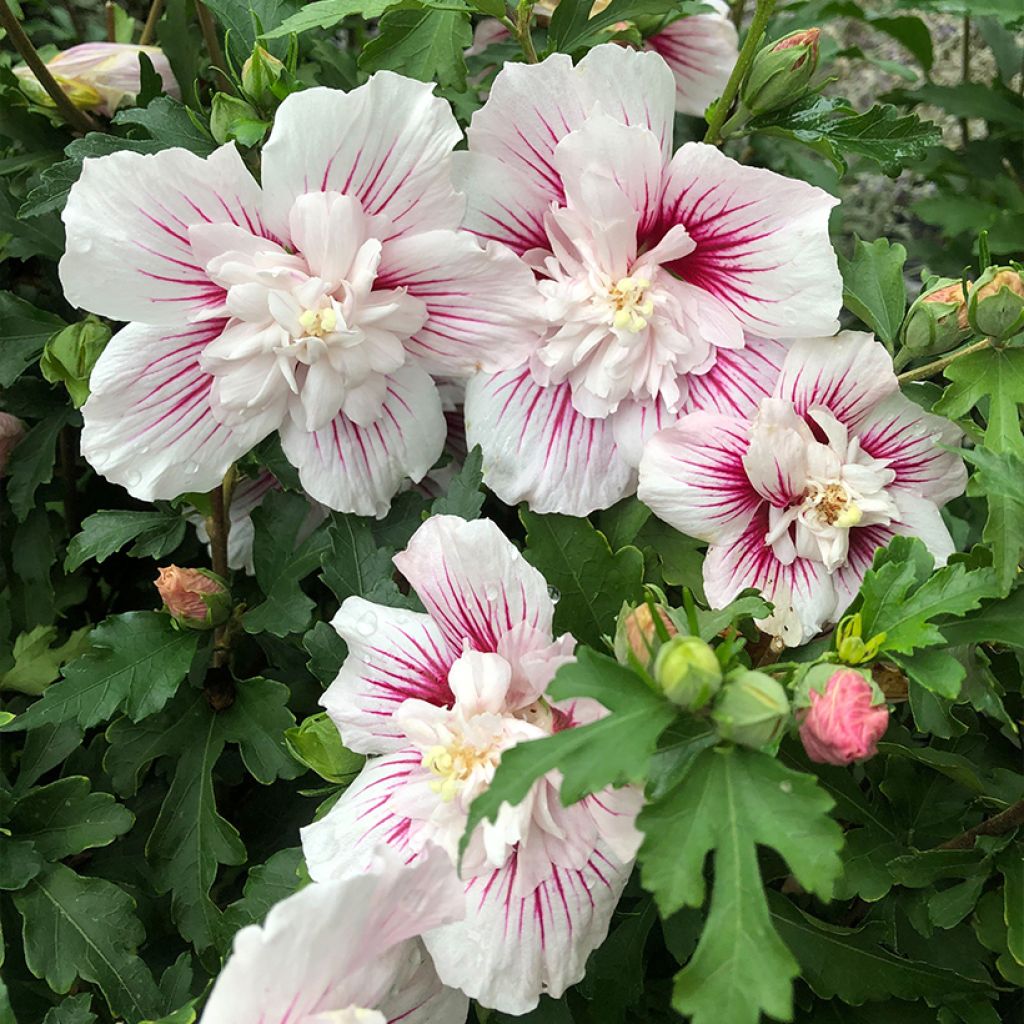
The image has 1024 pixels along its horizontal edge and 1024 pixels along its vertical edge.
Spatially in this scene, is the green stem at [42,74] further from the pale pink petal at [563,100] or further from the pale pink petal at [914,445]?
the pale pink petal at [914,445]

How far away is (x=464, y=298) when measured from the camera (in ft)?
2.08

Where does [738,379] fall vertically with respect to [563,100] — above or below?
below

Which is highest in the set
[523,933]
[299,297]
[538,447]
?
[299,297]

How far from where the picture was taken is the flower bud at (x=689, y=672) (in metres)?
0.45

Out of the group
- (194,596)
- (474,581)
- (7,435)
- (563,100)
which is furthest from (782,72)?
(7,435)

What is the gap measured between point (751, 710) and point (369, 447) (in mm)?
311

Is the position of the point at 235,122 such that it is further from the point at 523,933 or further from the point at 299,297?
the point at 523,933

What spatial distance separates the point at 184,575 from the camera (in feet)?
2.22

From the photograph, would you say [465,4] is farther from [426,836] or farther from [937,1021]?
[937,1021]

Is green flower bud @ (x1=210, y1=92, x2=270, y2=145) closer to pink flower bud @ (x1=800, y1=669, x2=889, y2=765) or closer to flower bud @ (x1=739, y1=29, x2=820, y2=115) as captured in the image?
flower bud @ (x1=739, y1=29, x2=820, y2=115)

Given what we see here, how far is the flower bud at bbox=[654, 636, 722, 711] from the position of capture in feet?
1.47

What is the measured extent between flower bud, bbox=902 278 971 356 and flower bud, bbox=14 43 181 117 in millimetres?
579

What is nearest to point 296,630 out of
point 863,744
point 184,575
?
point 184,575

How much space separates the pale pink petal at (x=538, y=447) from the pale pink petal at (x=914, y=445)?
14cm
